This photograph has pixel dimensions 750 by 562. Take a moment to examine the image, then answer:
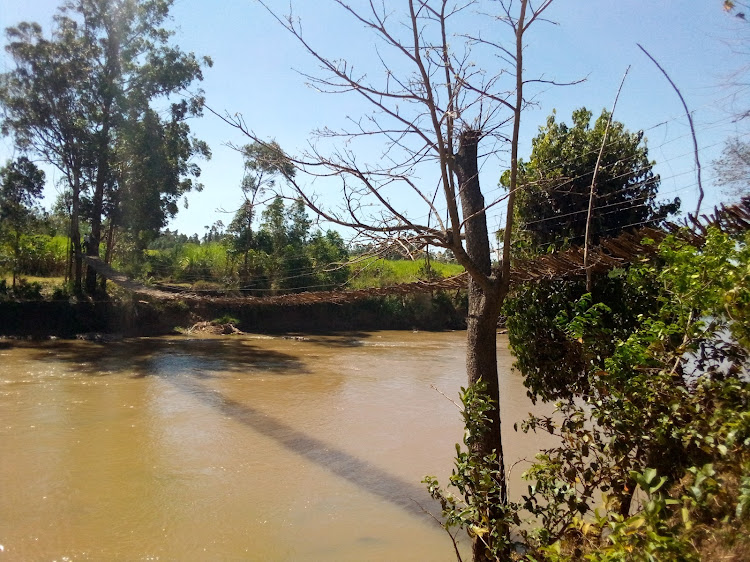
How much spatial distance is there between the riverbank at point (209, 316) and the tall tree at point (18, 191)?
2.67 ft

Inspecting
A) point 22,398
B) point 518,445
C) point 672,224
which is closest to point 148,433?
point 22,398

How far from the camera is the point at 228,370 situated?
736cm

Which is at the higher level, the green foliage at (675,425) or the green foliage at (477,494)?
the green foliage at (675,425)

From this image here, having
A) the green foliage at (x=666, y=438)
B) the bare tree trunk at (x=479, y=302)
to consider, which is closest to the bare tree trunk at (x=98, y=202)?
the bare tree trunk at (x=479, y=302)

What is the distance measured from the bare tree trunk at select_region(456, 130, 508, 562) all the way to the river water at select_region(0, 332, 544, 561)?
3.48 feet

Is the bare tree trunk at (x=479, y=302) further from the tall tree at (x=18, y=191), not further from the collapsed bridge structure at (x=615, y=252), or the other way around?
the tall tree at (x=18, y=191)

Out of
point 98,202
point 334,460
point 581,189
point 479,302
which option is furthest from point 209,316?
point 479,302

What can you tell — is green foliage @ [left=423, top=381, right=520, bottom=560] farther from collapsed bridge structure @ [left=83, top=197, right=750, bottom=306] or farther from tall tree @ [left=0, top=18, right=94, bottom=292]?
tall tree @ [left=0, top=18, right=94, bottom=292]

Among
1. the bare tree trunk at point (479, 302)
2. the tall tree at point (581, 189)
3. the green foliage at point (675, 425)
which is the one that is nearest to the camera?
the green foliage at point (675, 425)

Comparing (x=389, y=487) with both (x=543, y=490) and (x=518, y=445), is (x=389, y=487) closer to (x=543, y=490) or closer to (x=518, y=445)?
(x=518, y=445)

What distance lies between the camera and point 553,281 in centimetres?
233

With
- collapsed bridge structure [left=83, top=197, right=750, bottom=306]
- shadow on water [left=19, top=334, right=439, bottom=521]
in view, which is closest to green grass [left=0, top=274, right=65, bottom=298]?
shadow on water [left=19, top=334, right=439, bottom=521]

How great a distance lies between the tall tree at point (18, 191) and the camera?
9266 millimetres

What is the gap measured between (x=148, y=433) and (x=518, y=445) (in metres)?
2.78
